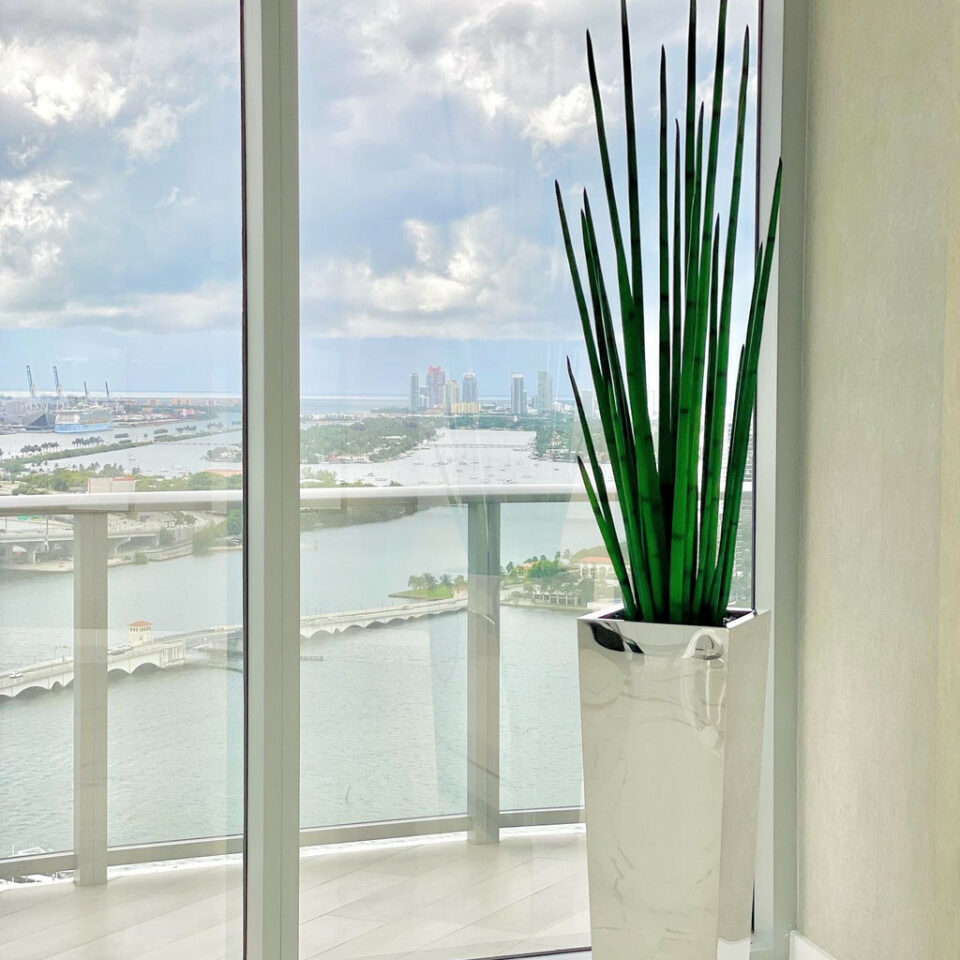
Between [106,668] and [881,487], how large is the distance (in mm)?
1508

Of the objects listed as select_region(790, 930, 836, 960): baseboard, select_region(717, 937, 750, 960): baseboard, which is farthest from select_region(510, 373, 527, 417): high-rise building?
select_region(790, 930, 836, 960): baseboard

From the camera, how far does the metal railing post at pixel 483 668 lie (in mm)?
2111

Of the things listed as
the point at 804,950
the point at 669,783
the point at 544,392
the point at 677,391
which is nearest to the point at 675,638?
the point at 669,783

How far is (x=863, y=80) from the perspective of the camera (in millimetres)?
1945

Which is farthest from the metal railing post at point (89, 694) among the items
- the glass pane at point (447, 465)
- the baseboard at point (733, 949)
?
the baseboard at point (733, 949)

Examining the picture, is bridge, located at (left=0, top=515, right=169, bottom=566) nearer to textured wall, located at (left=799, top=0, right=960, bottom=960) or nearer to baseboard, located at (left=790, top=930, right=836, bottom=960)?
textured wall, located at (left=799, top=0, right=960, bottom=960)

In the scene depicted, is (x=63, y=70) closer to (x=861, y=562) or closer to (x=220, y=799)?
(x=220, y=799)

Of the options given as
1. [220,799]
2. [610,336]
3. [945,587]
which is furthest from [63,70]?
[945,587]

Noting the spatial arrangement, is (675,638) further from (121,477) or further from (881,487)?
(121,477)

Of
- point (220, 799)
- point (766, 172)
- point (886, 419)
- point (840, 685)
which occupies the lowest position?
point (220, 799)

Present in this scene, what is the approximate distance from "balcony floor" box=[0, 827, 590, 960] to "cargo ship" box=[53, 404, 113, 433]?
33.4 inches

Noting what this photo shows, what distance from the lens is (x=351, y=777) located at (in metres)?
2.05

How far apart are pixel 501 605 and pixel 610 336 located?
67 centimetres

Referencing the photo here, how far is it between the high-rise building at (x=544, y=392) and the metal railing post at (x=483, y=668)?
23 centimetres
